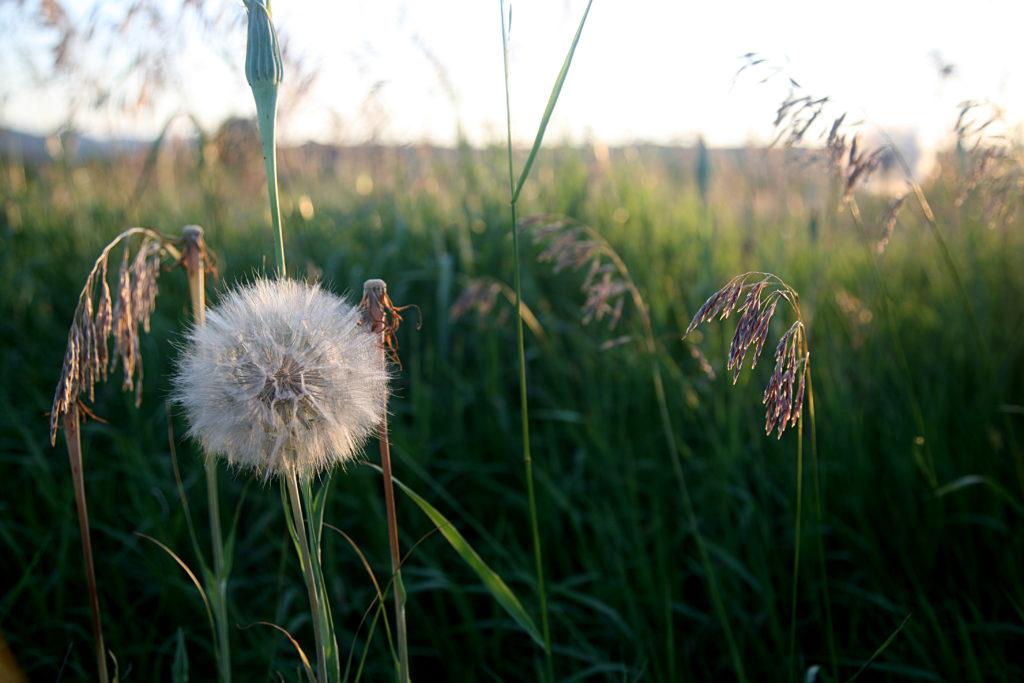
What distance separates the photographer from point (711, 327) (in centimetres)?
255

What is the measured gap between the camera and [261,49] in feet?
2.70

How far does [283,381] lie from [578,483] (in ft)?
4.62

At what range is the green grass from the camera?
1.71 meters

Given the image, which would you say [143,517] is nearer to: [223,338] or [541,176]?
[223,338]

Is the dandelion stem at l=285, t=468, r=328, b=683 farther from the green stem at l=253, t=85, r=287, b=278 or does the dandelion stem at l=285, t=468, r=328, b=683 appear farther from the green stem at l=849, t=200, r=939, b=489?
the green stem at l=849, t=200, r=939, b=489

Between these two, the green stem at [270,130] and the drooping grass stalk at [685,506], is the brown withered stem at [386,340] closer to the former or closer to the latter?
the green stem at [270,130]

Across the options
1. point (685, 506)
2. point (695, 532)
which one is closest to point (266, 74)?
point (695, 532)

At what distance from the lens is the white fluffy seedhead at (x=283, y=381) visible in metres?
0.82

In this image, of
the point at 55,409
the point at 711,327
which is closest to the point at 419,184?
the point at 711,327

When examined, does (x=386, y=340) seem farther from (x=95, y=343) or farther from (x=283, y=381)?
(x=95, y=343)

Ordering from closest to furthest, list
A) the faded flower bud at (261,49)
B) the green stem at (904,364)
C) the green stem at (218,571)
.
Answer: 1. the faded flower bud at (261,49)
2. the green stem at (218,571)
3. the green stem at (904,364)

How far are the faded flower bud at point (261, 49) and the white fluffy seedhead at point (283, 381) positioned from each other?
0.22 m

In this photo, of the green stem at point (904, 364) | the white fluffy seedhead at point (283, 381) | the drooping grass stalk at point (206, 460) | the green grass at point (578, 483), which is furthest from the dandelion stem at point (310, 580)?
the green stem at point (904, 364)

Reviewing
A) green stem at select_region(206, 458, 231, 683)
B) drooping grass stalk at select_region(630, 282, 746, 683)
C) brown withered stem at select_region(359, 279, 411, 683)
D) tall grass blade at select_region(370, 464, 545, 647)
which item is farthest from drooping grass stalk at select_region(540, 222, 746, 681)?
green stem at select_region(206, 458, 231, 683)
